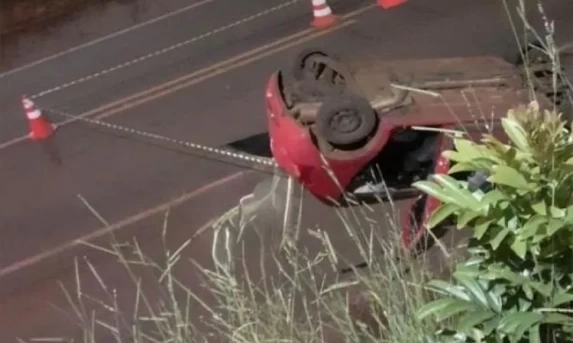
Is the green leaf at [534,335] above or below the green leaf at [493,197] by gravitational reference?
below

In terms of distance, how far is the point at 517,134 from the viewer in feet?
6.39

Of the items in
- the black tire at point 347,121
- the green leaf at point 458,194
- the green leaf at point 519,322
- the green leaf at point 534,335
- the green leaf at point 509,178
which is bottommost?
the black tire at point 347,121

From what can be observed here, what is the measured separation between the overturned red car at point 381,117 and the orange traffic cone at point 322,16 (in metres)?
1.97

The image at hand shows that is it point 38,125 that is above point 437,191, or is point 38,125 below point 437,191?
below

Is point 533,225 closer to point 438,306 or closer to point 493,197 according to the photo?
point 493,197

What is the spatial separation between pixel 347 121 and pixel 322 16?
2.43 m

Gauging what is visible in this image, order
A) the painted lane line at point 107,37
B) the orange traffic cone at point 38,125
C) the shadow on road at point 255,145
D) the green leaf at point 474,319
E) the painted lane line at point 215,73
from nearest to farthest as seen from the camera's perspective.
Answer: the green leaf at point 474,319
the shadow on road at point 255,145
the orange traffic cone at point 38,125
the painted lane line at point 215,73
the painted lane line at point 107,37

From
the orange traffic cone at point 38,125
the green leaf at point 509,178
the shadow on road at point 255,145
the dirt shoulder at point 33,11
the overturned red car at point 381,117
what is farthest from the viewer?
the dirt shoulder at point 33,11

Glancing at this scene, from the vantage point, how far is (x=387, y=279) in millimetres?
2512

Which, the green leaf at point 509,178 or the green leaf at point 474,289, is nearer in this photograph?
the green leaf at point 509,178

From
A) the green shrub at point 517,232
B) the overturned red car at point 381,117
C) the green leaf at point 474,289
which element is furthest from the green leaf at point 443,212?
the overturned red car at point 381,117

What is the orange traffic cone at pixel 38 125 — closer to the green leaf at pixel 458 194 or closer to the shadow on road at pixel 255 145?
the shadow on road at pixel 255 145

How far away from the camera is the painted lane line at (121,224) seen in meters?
4.61

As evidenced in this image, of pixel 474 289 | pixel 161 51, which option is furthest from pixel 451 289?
pixel 161 51
